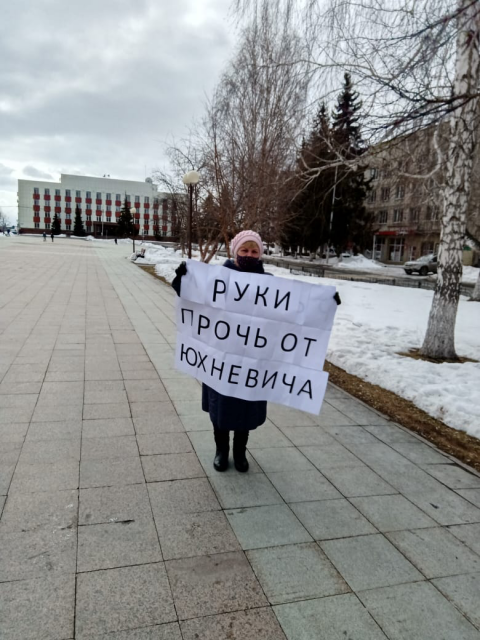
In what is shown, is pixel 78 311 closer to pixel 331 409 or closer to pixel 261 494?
pixel 331 409

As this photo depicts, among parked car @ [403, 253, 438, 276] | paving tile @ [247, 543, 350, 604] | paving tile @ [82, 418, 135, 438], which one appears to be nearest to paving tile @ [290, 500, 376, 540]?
A: paving tile @ [247, 543, 350, 604]

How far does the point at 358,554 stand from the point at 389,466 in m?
1.34

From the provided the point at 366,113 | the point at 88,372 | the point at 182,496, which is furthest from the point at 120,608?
the point at 366,113

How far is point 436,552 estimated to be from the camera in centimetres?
270

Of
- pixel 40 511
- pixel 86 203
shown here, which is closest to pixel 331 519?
pixel 40 511

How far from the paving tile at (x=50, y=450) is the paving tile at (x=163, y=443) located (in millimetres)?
561

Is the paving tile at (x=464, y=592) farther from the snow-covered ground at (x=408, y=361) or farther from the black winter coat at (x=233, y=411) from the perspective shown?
the snow-covered ground at (x=408, y=361)

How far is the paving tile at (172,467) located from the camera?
133 inches

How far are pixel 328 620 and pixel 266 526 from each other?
78 centimetres

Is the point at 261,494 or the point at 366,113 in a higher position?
the point at 366,113

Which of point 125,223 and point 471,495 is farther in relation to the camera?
point 125,223

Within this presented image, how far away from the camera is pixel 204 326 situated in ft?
11.0

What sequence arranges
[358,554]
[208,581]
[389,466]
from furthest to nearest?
[389,466]
[358,554]
[208,581]

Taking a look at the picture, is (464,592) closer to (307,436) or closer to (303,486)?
(303,486)
